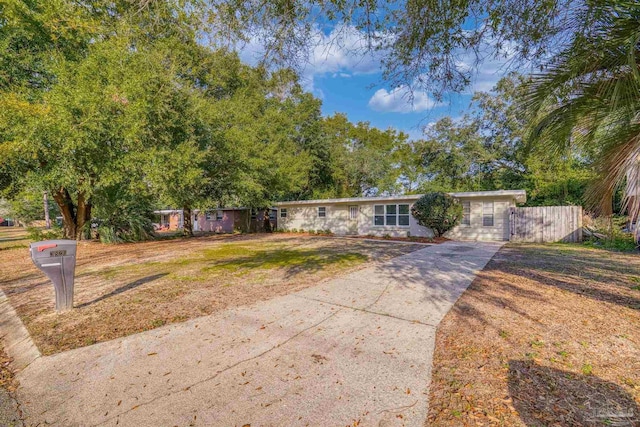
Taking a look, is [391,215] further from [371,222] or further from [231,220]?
[231,220]

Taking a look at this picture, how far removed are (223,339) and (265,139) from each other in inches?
622

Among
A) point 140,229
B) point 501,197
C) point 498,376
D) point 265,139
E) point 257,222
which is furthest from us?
point 257,222

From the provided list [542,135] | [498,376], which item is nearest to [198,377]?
[498,376]

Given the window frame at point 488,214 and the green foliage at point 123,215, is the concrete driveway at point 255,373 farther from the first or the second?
the window frame at point 488,214

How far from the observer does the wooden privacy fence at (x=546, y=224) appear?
41.5ft

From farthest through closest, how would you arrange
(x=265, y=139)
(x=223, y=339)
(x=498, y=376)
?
(x=265, y=139)
(x=223, y=339)
(x=498, y=376)

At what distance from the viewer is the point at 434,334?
11.0ft

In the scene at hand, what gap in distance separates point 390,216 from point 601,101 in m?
13.9

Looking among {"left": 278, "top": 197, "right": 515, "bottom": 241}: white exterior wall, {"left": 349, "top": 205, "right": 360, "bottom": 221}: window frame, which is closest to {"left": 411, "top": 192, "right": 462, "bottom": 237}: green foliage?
{"left": 278, "top": 197, "right": 515, "bottom": 241}: white exterior wall

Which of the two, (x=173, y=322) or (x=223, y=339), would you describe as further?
(x=173, y=322)

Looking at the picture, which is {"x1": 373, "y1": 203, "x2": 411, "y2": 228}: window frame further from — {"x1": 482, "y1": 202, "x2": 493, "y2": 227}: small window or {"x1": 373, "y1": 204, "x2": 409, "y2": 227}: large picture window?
{"x1": 482, "y1": 202, "x2": 493, "y2": 227}: small window

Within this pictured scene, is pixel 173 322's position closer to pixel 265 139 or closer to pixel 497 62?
pixel 497 62

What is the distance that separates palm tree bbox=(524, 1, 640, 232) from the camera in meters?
2.80

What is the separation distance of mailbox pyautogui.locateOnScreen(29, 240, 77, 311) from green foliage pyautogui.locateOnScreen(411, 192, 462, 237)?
42.5 feet
